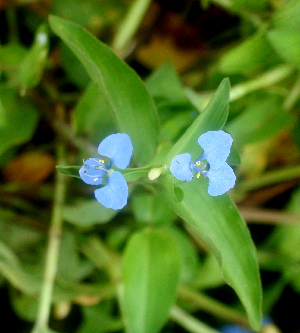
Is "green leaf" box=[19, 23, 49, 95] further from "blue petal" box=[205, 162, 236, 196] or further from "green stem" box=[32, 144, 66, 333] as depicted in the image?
"blue petal" box=[205, 162, 236, 196]

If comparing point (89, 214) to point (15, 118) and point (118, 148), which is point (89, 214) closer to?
point (15, 118)

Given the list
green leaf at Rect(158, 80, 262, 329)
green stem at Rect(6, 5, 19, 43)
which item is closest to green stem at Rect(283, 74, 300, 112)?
green leaf at Rect(158, 80, 262, 329)

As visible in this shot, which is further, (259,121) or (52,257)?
(259,121)

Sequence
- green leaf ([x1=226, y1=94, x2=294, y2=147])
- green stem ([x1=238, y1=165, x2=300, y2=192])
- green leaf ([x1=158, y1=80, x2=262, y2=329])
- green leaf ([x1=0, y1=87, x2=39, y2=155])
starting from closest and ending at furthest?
green leaf ([x1=158, y1=80, x2=262, y2=329]) → green leaf ([x1=0, y1=87, x2=39, y2=155]) → green leaf ([x1=226, y1=94, x2=294, y2=147]) → green stem ([x1=238, y1=165, x2=300, y2=192])

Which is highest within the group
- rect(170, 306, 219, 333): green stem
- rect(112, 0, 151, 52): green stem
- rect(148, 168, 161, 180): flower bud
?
rect(112, 0, 151, 52): green stem

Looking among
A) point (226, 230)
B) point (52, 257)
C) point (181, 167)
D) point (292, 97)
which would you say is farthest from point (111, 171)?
point (292, 97)

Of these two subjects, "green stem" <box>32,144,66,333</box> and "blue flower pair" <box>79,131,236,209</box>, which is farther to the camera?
"green stem" <box>32,144,66,333</box>

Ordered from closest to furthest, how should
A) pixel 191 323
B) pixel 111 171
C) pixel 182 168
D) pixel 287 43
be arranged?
pixel 182 168 < pixel 111 171 < pixel 287 43 < pixel 191 323

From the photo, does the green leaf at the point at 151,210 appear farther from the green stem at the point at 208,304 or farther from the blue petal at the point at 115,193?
the blue petal at the point at 115,193
